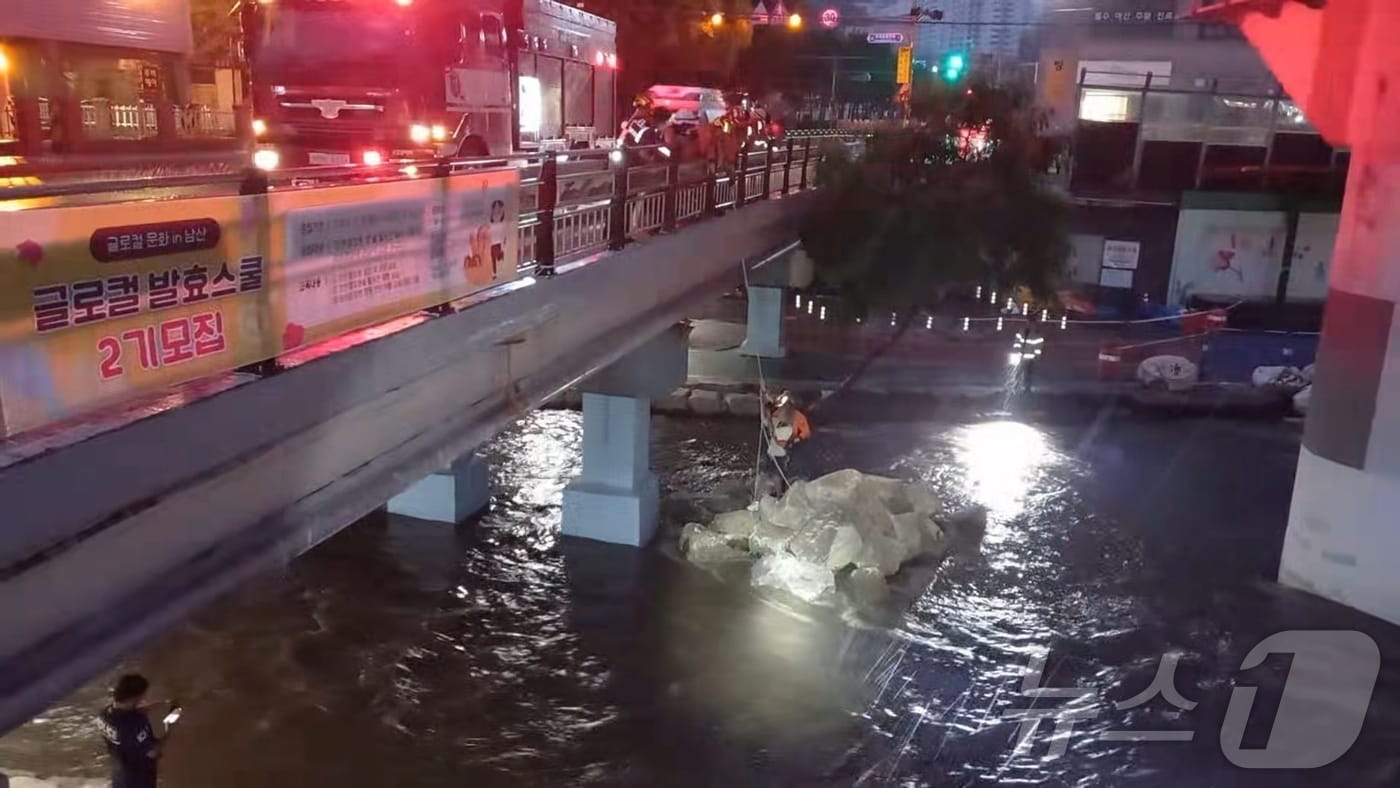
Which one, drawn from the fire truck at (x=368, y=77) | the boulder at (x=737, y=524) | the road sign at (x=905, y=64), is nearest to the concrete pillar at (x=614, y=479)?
the boulder at (x=737, y=524)

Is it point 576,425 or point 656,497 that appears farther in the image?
point 576,425

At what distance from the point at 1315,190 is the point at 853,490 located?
21.0 m

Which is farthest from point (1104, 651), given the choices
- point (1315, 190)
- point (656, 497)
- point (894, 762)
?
point (1315, 190)

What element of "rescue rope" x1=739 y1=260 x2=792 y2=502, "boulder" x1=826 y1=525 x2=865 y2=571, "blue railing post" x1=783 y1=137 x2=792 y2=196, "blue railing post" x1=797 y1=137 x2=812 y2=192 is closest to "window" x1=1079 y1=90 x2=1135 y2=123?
"blue railing post" x1=797 y1=137 x2=812 y2=192

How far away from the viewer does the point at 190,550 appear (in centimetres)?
531

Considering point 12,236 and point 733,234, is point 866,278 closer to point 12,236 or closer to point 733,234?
point 733,234

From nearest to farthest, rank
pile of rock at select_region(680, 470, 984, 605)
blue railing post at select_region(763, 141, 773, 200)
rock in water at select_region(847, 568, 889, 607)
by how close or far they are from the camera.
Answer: rock in water at select_region(847, 568, 889, 607)
pile of rock at select_region(680, 470, 984, 605)
blue railing post at select_region(763, 141, 773, 200)

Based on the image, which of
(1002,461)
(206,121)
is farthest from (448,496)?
(1002,461)

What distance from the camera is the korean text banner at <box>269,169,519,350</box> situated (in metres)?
5.91

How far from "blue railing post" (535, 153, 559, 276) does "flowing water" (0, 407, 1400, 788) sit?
3.85 m

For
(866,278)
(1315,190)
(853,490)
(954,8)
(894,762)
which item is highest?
(954,8)

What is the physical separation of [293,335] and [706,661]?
803cm

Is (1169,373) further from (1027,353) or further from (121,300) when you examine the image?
(121,300)

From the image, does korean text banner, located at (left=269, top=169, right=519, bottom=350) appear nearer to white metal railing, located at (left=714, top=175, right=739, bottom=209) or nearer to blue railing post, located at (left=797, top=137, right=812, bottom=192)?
white metal railing, located at (left=714, top=175, right=739, bottom=209)
